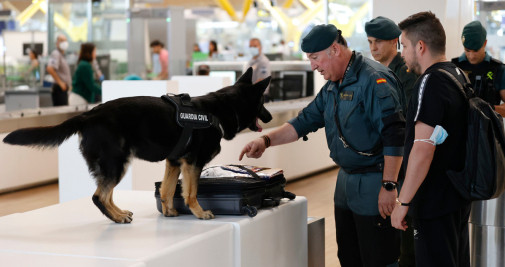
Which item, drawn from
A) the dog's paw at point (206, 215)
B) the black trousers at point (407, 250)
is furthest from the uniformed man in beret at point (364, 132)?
the black trousers at point (407, 250)

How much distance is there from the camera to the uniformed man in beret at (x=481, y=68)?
5.12m

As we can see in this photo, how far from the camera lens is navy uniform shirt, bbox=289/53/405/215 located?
9.75ft

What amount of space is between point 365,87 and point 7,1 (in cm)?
2635

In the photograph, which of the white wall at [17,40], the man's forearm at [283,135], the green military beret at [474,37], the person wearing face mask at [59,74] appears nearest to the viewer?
the man's forearm at [283,135]

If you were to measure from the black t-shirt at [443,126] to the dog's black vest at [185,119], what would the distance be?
788 mm

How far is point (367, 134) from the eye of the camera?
3059 mm

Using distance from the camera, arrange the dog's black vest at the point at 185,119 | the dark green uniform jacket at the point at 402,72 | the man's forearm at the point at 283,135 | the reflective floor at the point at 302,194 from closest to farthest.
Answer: the dog's black vest at the point at 185,119 < the man's forearm at the point at 283,135 < the dark green uniform jacket at the point at 402,72 < the reflective floor at the point at 302,194

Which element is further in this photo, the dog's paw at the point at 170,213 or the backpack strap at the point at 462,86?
the dog's paw at the point at 170,213

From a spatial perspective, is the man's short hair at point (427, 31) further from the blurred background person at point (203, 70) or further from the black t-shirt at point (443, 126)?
the blurred background person at point (203, 70)

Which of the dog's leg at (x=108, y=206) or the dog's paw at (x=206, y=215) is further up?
the dog's leg at (x=108, y=206)

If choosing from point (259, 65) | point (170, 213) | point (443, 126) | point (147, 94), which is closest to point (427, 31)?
point (443, 126)

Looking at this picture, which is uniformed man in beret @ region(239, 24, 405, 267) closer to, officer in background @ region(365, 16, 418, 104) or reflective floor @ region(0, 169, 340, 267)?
officer in background @ region(365, 16, 418, 104)

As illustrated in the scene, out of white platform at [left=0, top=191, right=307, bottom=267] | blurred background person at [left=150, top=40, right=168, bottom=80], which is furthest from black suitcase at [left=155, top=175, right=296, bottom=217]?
blurred background person at [left=150, top=40, right=168, bottom=80]

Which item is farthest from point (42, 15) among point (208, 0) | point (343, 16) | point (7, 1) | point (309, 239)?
point (309, 239)
